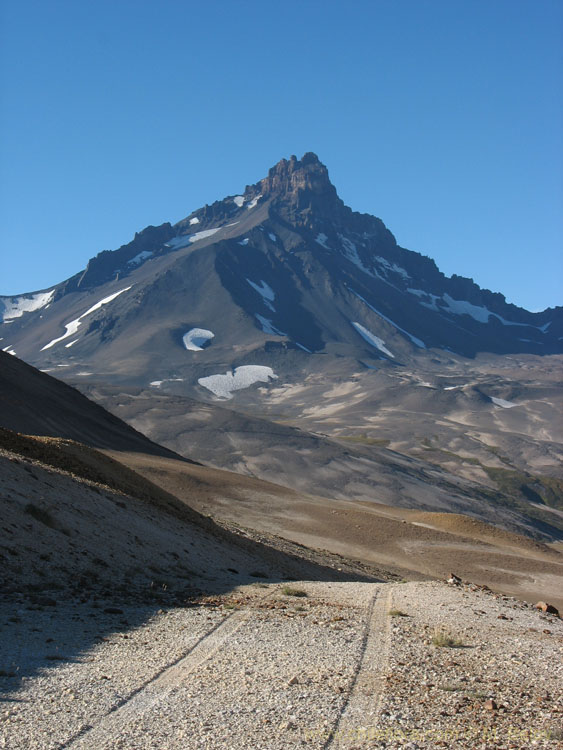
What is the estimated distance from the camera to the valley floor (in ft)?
26.7

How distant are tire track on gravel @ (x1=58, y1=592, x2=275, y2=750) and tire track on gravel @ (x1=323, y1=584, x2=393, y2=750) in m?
2.19

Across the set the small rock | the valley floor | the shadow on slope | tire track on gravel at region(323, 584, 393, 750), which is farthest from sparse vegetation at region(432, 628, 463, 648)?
the small rock

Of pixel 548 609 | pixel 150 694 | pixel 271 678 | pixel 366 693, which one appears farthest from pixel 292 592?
pixel 150 694

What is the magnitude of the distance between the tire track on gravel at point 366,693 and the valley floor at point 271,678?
26mm

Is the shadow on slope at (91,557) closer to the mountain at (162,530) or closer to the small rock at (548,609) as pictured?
the mountain at (162,530)

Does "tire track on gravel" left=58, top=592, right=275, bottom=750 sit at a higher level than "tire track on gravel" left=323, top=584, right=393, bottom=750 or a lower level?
lower

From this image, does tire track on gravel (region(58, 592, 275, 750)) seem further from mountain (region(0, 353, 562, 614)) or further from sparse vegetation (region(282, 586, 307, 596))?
sparse vegetation (region(282, 586, 307, 596))

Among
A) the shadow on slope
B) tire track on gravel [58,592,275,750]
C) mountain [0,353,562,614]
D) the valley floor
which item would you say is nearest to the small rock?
the valley floor

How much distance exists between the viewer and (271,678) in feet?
33.0

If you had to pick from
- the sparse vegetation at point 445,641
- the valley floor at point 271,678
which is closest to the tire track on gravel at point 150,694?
the valley floor at point 271,678

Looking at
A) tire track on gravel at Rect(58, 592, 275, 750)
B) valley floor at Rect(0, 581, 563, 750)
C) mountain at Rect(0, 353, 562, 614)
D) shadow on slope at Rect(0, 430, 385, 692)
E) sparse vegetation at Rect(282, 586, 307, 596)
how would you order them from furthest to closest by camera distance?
sparse vegetation at Rect(282, 586, 307, 596)
mountain at Rect(0, 353, 562, 614)
shadow on slope at Rect(0, 430, 385, 692)
valley floor at Rect(0, 581, 563, 750)
tire track on gravel at Rect(58, 592, 275, 750)

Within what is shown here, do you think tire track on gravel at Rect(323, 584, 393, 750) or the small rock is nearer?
tire track on gravel at Rect(323, 584, 393, 750)

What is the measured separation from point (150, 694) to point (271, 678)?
5.68 feet

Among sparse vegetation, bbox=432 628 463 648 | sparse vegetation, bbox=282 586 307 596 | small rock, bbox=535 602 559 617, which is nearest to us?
sparse vegetation, bbox=432 628 463 648
